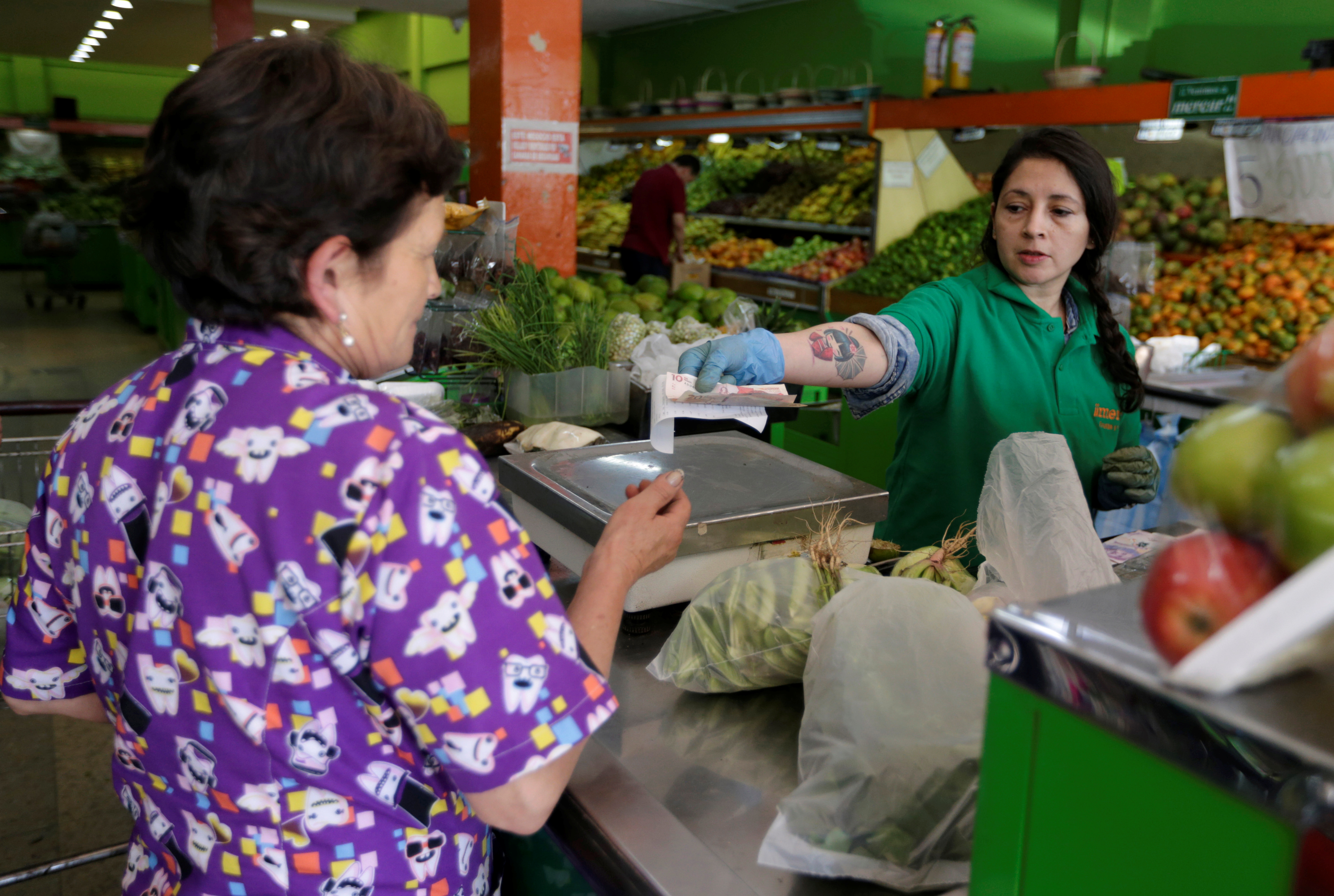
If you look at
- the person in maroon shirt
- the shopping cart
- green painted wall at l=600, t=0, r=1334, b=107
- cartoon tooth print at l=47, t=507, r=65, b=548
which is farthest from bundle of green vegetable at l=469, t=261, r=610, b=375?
the shopping cart

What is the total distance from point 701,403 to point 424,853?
79cm

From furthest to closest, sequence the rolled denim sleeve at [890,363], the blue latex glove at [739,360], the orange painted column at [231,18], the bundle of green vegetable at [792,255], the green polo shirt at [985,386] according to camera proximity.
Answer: the orange painted column at [231,18] → the bundle of green vegetable at [792,255] → the green polo shirt at [985,386] → the rolled denim sleeve at [890,363] → the blue latex glove at [739,360]

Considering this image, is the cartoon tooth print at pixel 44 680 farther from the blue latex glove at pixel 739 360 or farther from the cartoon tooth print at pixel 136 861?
the blue latex glove at pixel 739 360

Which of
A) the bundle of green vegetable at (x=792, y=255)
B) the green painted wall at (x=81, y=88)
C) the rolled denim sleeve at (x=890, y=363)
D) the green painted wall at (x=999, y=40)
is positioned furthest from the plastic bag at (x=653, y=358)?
the green painted wall at (x=81, y=88)

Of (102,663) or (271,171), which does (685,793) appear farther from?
(271,171)

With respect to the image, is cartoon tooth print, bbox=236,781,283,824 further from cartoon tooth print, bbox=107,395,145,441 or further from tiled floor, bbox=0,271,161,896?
tiled floor, bbox=0,271,161,896

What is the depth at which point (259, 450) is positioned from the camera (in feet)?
2.62

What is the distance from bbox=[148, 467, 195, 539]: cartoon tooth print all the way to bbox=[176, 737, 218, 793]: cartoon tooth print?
211mm

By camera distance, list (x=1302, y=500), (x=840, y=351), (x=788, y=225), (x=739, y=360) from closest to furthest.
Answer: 1. (x=1302, y=500)
2. (x=739, y=360)
3. (x=840, y=351)
4. (x=788, y=225)

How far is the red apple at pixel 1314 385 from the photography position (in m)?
0.57

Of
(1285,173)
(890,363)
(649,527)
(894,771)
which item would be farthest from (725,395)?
(1285,173)

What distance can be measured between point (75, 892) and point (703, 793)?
2.23 meters

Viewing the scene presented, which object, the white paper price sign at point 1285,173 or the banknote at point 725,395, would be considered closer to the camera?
the banknote at point 725,395

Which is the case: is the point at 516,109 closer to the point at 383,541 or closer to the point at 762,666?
the point at 762,666
